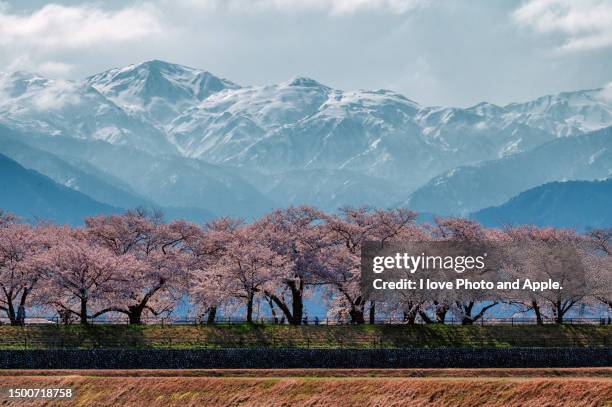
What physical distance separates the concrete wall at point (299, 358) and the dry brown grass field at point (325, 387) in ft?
16.3

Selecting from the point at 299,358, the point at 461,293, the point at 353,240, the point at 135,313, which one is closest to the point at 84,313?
the point at 135,313

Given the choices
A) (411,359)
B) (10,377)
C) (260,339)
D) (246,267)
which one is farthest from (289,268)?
(10,377)

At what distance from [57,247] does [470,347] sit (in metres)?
44.2

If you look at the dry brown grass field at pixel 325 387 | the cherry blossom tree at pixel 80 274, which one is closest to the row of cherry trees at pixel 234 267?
the cherry blossom tree at pixel 80 274

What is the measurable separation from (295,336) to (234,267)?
531 inches

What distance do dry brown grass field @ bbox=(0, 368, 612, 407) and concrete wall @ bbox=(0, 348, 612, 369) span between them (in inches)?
196

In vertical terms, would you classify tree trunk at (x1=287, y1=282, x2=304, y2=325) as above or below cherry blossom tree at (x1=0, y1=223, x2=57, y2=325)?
below

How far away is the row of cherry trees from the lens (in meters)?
106

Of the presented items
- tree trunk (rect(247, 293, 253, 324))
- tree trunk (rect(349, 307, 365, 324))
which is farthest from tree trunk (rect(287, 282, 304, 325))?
tree trunk (rect(349, 307, 365, 324))

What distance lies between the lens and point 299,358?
92312mm

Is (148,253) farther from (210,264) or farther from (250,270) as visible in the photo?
(250,270)

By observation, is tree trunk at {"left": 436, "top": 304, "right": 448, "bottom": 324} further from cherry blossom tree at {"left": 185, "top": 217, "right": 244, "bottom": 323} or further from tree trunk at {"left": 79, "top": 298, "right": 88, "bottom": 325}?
tree trunk at {"left": 79, "top": 298, "right": 88, "bottom": 325}

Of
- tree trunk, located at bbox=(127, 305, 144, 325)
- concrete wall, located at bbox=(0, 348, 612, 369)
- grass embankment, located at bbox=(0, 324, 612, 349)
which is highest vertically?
tree trunk, located at bbox=(127, 305, 144, 325)

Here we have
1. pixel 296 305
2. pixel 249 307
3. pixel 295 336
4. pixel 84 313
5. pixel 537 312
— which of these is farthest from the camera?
pixel 296 305
